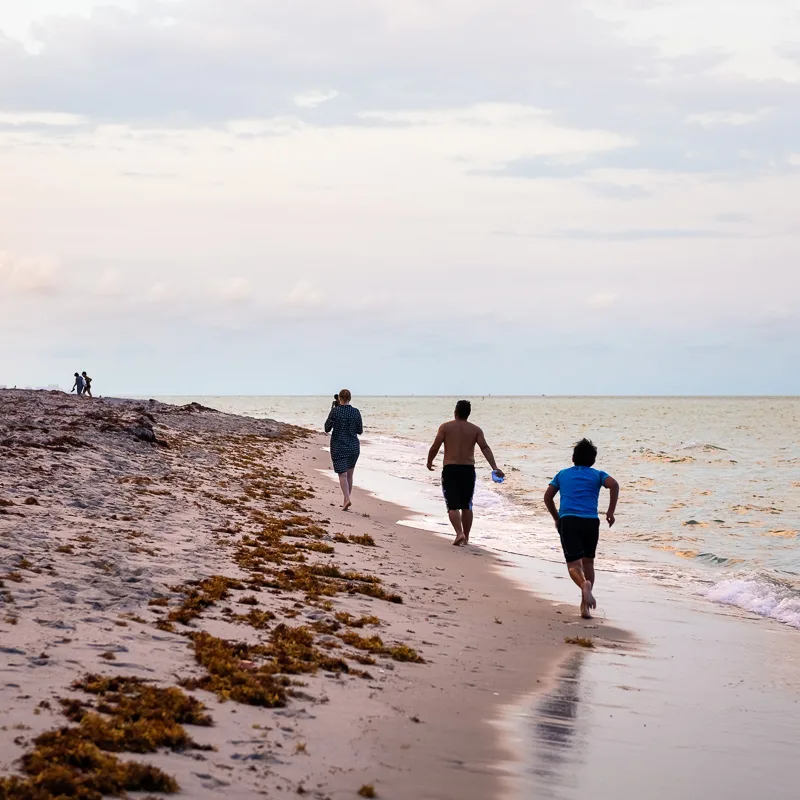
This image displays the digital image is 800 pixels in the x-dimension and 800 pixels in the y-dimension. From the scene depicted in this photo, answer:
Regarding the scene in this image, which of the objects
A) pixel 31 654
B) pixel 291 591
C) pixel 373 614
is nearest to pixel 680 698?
pixel 373 614

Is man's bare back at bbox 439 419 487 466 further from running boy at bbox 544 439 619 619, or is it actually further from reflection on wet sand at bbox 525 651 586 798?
reflection on wet sand at bbox 525 651 586 798

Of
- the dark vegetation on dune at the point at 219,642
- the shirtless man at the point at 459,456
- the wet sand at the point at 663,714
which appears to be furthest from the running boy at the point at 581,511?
the shirtless man at the point at 459,456

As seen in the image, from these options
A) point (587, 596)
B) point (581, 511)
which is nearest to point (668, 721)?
point (587, 596)

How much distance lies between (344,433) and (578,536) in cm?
759

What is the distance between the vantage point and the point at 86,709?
16.7ft

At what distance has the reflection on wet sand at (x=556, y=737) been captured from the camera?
5047mm

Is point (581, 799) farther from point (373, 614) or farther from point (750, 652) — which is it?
point (750, 652)

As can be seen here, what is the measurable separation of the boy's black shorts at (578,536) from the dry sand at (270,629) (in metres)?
0.78

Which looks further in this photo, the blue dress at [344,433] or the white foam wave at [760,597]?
the blue dress at [344,433]

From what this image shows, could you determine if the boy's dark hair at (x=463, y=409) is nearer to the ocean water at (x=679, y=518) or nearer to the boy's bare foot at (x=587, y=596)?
the ocean water at (x=679, y=518)

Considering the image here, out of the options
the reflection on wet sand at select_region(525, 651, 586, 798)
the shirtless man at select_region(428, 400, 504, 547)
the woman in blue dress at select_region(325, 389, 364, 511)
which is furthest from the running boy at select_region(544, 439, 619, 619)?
the woman in blue dress at select_region(325, 389, 364, 511)

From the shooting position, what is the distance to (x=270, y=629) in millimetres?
7496

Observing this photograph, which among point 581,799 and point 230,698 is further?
point 230,698

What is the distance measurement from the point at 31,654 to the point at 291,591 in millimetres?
3554
